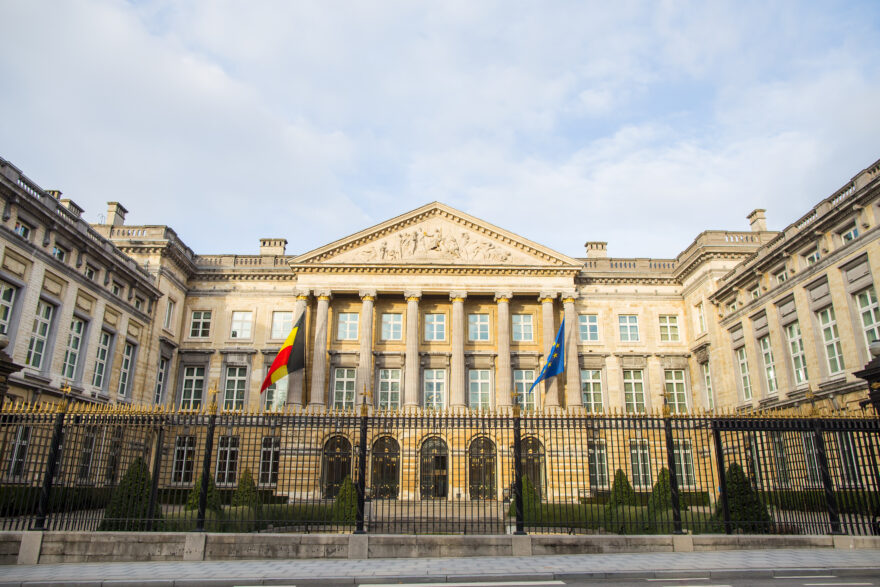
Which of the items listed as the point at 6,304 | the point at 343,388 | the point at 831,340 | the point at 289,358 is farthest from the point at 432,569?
the point at 343,388

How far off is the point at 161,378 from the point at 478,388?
18320 millimetres

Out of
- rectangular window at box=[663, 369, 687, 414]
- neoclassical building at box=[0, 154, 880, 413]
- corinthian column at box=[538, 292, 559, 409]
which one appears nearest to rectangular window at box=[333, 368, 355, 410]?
neoclassical building at box=[0, 154, 880, 413]

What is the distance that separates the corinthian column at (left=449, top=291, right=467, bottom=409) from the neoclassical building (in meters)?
0.08

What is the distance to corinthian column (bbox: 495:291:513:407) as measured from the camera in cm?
3416

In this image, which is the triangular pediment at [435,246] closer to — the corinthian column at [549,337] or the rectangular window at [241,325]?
the corinthian column at [549,337]

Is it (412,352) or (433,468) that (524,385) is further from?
(433,468)

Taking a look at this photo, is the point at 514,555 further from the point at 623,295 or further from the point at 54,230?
the point at 623,295

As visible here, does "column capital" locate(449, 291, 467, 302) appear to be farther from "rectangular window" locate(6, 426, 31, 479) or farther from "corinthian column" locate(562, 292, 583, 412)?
"rectangular window" locate(6, 426, 31, 479)

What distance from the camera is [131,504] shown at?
14.0m

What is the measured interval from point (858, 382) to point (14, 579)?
2576 cm

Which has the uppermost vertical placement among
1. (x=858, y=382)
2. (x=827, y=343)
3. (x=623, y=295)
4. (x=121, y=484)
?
(x=623, y=295)

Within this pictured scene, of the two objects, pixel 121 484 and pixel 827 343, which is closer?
pixel 121 484

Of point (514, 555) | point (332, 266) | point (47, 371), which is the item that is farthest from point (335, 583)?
point (332, 266)

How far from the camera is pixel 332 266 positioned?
3594 centimetres
